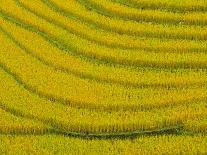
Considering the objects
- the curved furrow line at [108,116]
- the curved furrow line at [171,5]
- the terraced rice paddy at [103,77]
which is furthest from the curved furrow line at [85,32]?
the curved furrow line at [108,116]

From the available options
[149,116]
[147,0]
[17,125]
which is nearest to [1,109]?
[17,125]

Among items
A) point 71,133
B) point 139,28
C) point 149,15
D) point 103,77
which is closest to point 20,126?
point 71,133

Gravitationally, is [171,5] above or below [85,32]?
above

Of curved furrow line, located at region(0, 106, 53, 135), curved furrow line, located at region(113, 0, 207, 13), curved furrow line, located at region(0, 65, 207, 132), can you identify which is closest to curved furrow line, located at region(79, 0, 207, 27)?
curved furrow line, located at region(113, 0, 207, 13)

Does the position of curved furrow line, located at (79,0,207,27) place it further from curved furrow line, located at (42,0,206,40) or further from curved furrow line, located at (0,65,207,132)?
curved furrow line, located at (0,65,207,132)

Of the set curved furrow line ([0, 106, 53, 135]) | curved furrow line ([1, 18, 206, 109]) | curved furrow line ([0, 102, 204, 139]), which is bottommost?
curved furrow line ([0, 102, 204, 139])

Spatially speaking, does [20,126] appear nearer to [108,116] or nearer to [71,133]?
[71,133]

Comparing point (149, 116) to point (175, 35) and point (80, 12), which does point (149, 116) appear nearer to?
point (175, 35)
